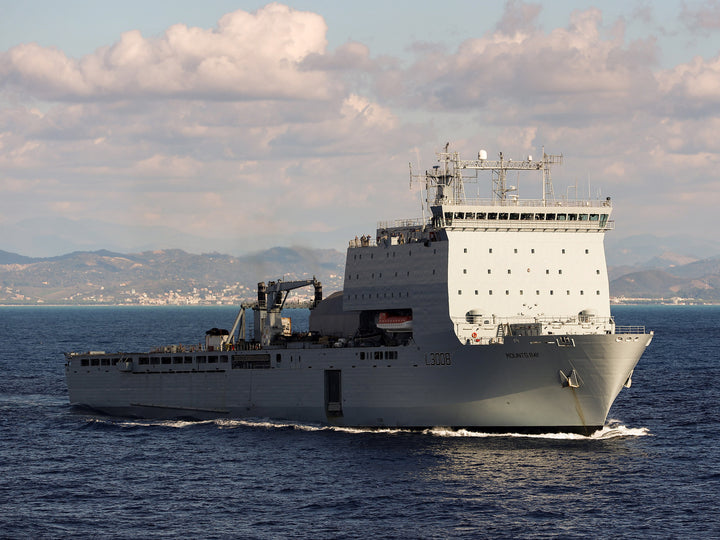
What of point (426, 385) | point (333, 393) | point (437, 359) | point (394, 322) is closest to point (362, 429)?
point (333, 393)

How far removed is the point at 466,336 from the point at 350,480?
10178 mm

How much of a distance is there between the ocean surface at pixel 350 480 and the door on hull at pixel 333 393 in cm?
102

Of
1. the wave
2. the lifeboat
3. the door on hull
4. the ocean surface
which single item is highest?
the lifeboat

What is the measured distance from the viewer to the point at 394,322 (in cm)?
4788

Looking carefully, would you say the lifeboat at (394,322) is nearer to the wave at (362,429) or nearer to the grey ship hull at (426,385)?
the grey ship hull at (426,385)

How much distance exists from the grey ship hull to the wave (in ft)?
1.09

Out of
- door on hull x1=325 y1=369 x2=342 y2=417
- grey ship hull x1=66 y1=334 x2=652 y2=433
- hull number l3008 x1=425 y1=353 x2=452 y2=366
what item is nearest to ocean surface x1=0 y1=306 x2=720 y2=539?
grey ship hull x1=66 y1=334 x2=652 y2=433

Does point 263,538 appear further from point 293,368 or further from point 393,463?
point 293,368

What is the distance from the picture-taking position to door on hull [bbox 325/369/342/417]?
49.1m

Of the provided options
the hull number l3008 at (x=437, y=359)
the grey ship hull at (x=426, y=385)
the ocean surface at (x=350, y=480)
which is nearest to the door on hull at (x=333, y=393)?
the grey ship hull at (x=426, y=385)

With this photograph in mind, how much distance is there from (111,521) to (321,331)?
2393 centimetres

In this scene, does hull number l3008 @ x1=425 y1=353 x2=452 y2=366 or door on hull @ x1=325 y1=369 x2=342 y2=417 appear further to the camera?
door on hull @ x1=325 y1=369 x2=342 y2=417

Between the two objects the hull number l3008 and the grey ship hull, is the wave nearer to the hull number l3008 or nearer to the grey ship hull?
the grey ship hull

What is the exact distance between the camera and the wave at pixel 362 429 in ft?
147
